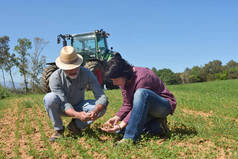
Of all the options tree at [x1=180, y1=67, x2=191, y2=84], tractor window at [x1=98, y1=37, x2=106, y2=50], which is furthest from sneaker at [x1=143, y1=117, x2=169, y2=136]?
tree at [x1=180, y1=67, x2=191, y2=84]

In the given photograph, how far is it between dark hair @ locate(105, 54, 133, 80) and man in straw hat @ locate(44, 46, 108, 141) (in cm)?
69

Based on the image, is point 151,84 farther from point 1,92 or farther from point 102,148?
point 1,92

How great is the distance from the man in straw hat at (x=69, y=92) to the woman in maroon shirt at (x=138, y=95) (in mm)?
542

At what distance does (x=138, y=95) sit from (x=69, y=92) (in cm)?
145

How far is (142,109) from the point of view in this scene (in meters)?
3.19

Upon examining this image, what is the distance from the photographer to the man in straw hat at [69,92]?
3785 mm

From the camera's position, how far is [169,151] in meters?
3.01

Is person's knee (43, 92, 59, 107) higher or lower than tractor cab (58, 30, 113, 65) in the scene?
lower

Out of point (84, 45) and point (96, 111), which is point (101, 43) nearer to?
point (84, 45)

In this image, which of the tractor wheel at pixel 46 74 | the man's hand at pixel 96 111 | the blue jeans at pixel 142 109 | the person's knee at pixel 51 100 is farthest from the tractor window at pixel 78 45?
the blue jeans at pixel 142 109

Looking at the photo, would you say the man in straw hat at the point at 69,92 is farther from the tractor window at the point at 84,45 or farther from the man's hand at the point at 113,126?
the tractor window at the point at 84,45

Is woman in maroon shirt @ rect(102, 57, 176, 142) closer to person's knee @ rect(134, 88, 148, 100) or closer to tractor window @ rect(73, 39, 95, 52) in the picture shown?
person's knee @ rect(134, 88, 148, 100)

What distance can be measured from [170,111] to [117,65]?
1.07m

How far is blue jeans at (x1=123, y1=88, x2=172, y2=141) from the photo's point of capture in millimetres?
3164
